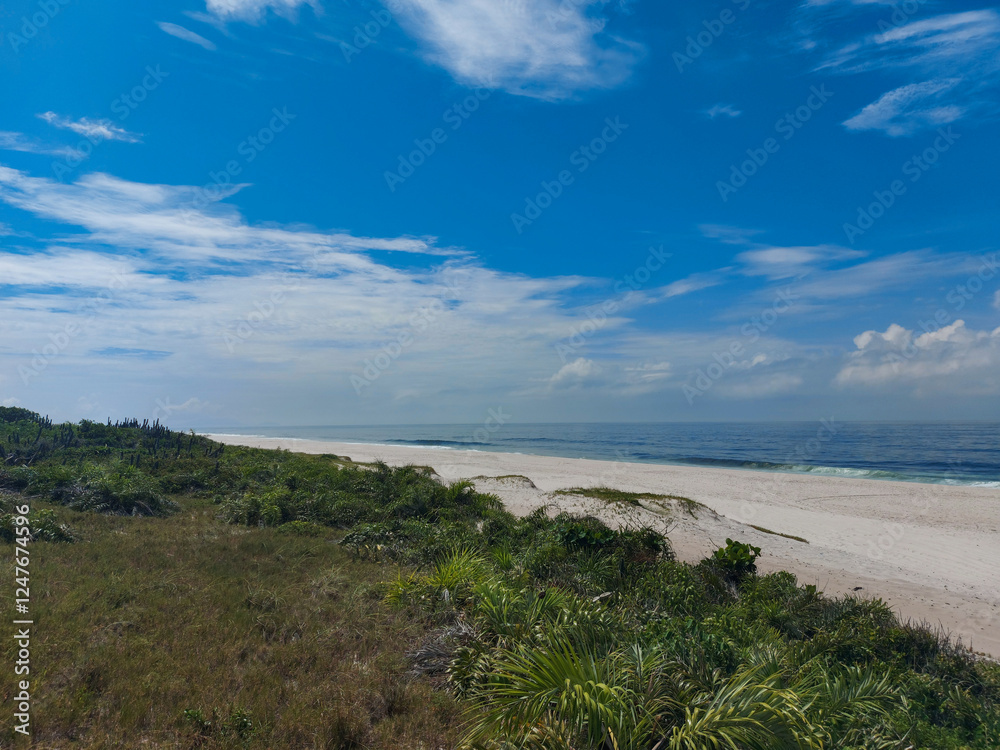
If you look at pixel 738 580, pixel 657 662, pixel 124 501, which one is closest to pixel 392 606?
pixel 657 662

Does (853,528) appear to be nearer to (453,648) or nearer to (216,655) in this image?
(453,648)

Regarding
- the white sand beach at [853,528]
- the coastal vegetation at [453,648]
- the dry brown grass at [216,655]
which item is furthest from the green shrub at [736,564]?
the dry brown grass at [216,655]

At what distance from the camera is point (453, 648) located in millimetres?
6055

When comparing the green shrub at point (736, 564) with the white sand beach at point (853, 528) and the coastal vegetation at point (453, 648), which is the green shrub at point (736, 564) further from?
the white sand beach at point (853, 528)

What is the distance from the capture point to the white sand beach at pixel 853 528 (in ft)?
39.2

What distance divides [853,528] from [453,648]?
2025 cm

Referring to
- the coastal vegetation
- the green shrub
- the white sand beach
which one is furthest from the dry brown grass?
the white sand beach

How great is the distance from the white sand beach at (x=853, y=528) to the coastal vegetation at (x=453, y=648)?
420cm

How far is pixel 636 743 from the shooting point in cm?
357

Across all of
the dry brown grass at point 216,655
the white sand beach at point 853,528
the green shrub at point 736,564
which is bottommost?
the white sand beach at point 853,528

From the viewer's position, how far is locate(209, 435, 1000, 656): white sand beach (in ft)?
39.2

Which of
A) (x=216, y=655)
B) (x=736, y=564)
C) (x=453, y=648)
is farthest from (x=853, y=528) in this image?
(x=216, y=655)

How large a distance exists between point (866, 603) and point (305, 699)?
8.11 metres

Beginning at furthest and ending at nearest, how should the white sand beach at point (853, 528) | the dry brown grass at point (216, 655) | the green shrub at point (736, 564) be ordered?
1. the white sand beach at point (853, 528)
2. the green shrub at point (736, 564)
3. the dry brown grass at point (216, 655)
